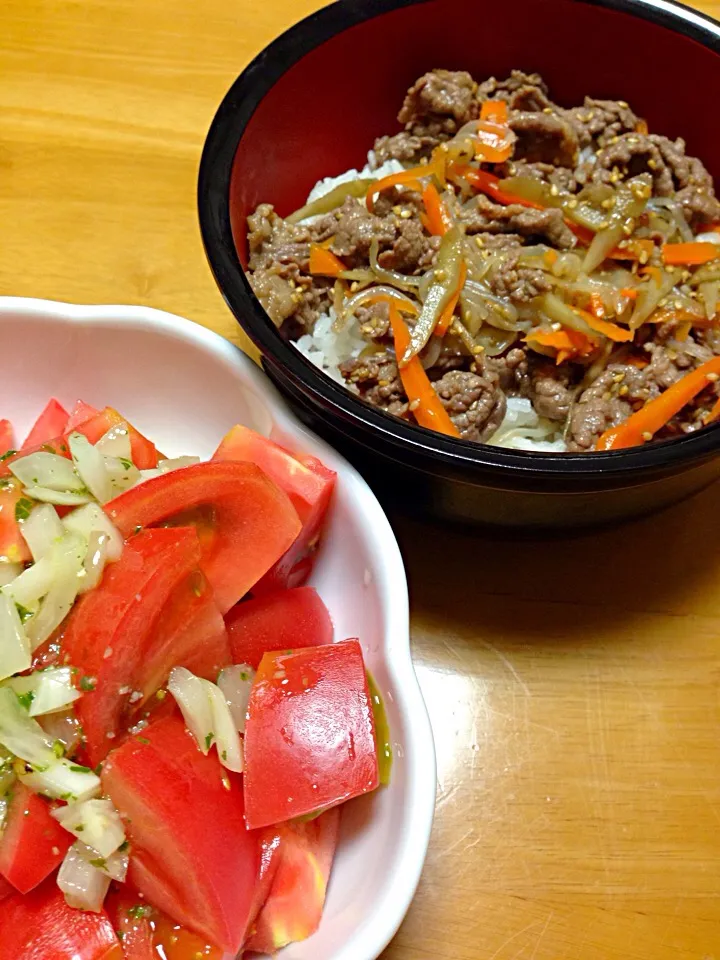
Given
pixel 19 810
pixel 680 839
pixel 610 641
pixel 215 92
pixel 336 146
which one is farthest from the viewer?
pixel 215 92

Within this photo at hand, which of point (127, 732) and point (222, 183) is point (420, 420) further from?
point (127, 732)

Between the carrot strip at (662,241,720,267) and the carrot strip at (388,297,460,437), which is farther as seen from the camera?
the carrot strip at (662,241,720,267)

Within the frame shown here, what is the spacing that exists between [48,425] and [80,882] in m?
0.61

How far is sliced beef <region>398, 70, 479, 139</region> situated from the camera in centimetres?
135

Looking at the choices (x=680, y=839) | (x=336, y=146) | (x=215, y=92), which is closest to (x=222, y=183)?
(x=336, y=146)

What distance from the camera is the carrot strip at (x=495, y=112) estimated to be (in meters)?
1.35

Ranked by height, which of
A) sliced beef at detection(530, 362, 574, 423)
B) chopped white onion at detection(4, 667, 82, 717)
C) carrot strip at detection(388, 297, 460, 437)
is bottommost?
chopped white onion at detection(4, 667, 82, 717)

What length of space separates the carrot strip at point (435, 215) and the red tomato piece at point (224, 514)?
530 mm

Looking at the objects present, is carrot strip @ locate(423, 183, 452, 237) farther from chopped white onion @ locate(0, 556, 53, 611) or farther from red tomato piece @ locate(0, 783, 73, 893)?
red tomato piece @ locate(0, 783, 73, 893)

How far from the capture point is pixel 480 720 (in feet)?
3.67

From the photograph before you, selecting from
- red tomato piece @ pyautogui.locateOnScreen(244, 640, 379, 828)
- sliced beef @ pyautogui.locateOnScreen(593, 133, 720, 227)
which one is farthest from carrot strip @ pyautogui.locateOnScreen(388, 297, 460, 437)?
sliced beef @ pyautogui.locateOnScreen(593, 133, 720, 227)

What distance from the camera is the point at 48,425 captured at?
1.15 m

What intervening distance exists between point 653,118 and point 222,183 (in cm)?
82

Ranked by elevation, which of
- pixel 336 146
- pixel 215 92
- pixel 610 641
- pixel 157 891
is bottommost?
pixel 157 891
